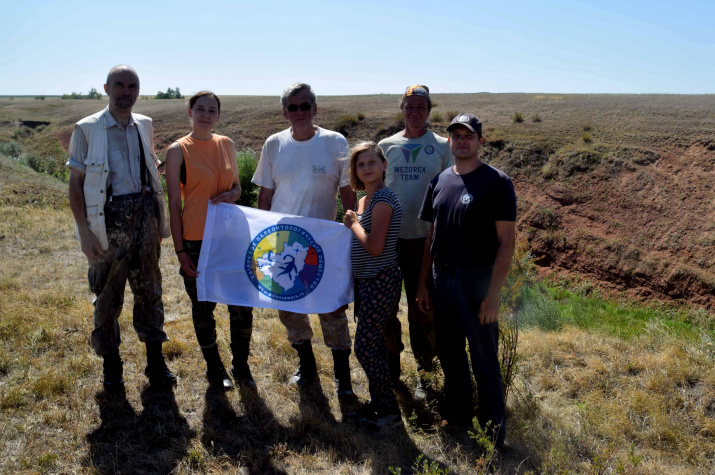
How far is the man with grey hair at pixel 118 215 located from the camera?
11.9ft

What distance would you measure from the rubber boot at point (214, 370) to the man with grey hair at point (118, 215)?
33cm

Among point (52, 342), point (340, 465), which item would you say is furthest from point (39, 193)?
point (340, 465)

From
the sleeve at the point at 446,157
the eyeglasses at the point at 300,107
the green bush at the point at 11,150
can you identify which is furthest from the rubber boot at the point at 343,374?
the green bush at the point at 11,150

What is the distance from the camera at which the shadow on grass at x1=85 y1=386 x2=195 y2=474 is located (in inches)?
128

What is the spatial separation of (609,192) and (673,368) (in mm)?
9684

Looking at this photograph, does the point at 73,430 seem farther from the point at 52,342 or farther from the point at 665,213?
the point at 665,213

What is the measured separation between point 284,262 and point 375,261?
2.73ft

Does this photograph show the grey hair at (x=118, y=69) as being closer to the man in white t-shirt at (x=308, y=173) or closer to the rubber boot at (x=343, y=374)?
the man in white t-shirt at (x=308, y=173)

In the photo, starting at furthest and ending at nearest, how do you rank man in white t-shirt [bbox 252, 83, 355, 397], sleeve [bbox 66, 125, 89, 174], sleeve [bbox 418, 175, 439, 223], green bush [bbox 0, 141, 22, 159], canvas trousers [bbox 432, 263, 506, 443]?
green bush [bbox 0, 141, 22, 159] < man in white t-shirt [bbox 252, 83, 355, 397] < sleeve [bbox 66, 125, 89, 174] < sleeve [bbox 418, 175, 439, 223] < canvas trousers [bbox 432, 263, 506, 443]

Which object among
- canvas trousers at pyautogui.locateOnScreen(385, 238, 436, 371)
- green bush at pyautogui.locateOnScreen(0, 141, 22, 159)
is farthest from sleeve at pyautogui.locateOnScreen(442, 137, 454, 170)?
green bush at pyautogui.locateOnScreen(0, 141, 22, 159)

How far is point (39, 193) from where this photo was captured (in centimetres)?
1229

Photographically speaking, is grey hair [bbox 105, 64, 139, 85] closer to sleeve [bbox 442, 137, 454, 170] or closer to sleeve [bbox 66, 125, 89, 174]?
sleeve [bbox 66, 125, 89, 174]

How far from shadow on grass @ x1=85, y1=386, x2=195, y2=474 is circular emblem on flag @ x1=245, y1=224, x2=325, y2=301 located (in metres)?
1.21

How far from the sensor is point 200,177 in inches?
150
